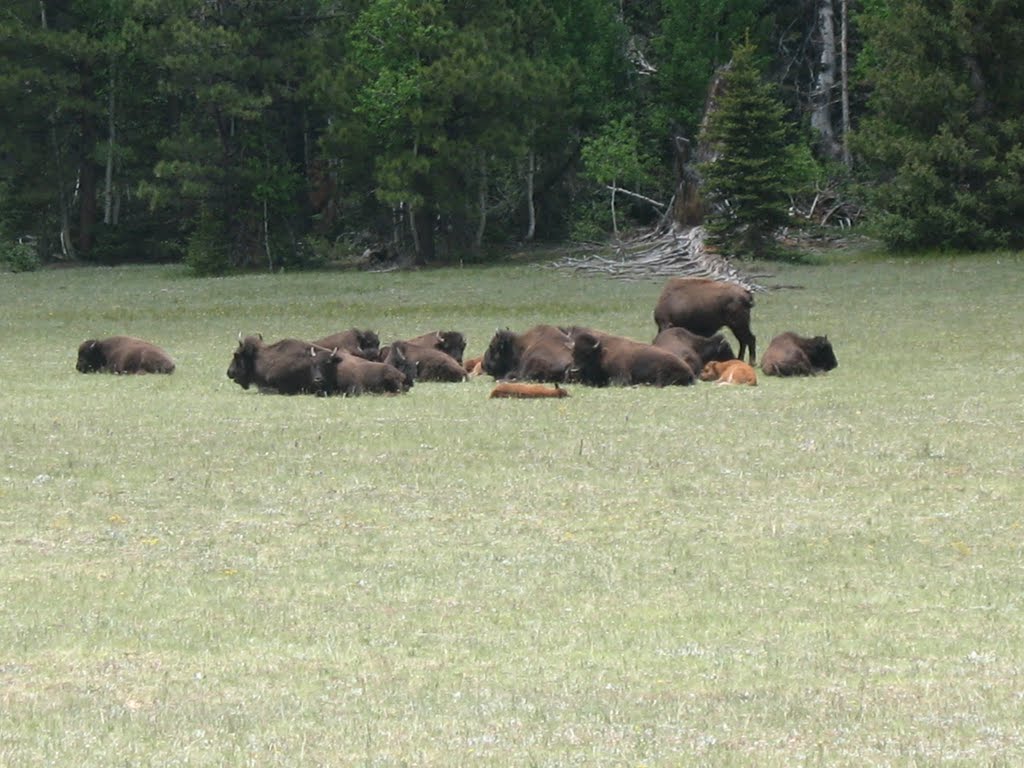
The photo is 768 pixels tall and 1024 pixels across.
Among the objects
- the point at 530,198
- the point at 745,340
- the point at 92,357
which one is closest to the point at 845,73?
the point at 530,198

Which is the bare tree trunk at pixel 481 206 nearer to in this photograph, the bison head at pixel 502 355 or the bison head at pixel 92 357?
the bison head at pixel 92 357

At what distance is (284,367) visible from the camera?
74.9 ft

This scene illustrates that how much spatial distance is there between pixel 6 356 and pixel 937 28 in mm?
30449

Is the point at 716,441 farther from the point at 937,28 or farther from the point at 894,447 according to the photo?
the point at 937,28

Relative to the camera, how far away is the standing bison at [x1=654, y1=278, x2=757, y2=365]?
26359mm

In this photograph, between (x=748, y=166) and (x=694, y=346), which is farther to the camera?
(x=748, y=166)

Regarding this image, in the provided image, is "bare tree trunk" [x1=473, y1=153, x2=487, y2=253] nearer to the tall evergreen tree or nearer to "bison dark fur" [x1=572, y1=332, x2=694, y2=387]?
the tall evergreen tree

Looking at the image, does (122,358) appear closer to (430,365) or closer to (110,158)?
(430,365)

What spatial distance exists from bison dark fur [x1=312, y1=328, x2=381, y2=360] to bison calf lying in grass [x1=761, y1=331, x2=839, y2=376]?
18.1 feet

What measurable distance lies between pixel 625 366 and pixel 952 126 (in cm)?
2938

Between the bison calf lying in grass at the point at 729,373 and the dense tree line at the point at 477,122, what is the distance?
949 inches

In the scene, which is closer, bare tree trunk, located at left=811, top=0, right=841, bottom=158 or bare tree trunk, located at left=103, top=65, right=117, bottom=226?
bare tree trunk, located at left=103, top=65, right=117, bottom=226

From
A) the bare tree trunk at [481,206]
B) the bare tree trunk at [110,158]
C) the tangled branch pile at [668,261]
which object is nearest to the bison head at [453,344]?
the tangled branch pile at [668,261]

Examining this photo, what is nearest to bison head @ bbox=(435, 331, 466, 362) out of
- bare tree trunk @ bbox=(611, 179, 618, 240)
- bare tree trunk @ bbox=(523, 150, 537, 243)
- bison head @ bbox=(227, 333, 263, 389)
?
bison head @ bbox=(227, 333, 263, 389)
